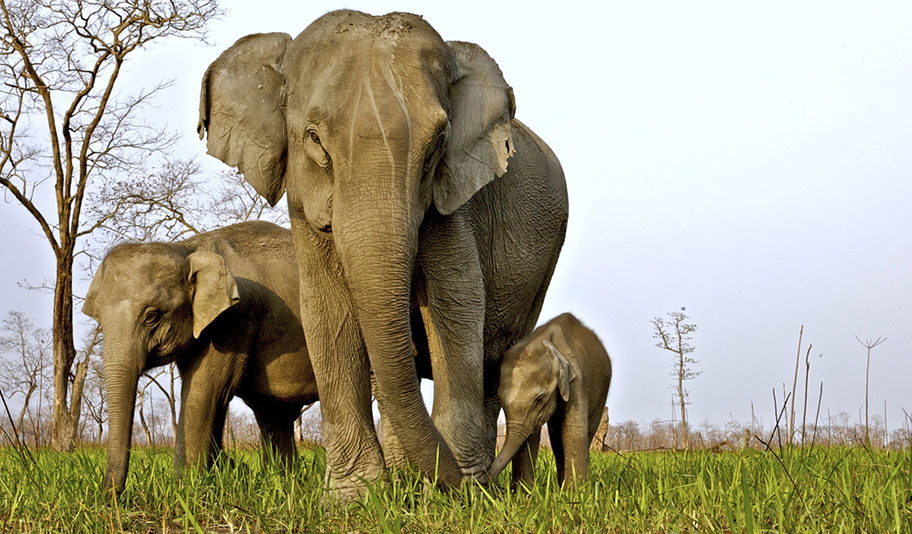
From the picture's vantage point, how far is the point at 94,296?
8250 millimetres

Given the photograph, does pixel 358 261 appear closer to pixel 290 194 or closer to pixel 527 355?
pixel 290 194

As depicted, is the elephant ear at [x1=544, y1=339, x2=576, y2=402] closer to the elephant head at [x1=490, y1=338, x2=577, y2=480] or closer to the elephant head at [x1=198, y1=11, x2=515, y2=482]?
the elephant head at [x1=490, y1=338, x2=577, y2=480]

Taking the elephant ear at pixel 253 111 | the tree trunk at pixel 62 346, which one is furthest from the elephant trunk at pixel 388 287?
the tree trunk at pixel 62 346

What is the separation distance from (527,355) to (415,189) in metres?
2.07

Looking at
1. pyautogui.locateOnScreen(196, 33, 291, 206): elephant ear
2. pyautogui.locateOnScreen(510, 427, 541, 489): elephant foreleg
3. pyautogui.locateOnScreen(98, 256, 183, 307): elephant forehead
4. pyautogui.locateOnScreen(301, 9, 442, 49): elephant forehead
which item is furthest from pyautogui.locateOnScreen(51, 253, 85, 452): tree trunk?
pyautogui.locateOnScreen(301, 9, 442, 49): elephant forehead

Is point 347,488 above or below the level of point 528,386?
below

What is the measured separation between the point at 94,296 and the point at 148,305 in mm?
719

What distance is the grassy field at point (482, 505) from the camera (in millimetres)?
4414

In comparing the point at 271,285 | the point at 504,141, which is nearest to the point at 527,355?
the point at 504,141

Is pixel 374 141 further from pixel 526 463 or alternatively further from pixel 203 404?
pixel 203 404

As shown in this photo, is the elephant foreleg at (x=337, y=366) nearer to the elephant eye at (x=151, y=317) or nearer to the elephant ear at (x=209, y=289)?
the elephant ear at (x=209, y=289)

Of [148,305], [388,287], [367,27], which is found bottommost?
[388,287]

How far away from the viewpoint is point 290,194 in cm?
567

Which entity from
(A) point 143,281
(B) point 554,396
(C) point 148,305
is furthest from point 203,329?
(B) point 554,396
